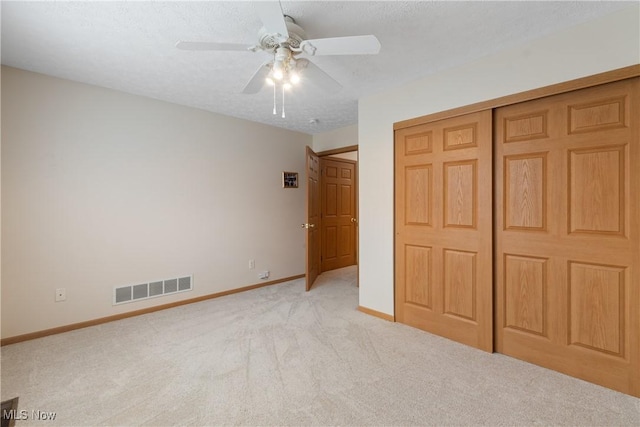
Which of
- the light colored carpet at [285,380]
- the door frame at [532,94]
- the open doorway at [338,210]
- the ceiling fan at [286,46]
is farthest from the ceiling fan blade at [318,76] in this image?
the open doorway at [338,210]

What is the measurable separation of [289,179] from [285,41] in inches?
Answer: 121

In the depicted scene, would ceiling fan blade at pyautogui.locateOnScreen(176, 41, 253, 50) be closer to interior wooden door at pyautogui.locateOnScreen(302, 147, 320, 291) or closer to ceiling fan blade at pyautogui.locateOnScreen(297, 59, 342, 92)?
ceiling fan blade at pyautogui.locateOnScreen(297, 59, 342, 92)

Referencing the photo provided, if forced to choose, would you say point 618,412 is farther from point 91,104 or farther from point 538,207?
point 91,104

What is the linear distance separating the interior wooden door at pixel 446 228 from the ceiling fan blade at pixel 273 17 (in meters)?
1.69

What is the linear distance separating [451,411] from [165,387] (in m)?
1.81

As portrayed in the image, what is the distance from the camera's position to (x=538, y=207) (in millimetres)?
2203

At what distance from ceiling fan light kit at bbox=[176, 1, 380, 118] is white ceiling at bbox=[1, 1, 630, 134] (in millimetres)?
209

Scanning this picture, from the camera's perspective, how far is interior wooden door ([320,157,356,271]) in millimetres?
5285

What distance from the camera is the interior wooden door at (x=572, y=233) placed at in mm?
1865

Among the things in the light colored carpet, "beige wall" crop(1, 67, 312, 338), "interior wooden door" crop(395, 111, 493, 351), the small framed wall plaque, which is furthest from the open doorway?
the light colored carpet

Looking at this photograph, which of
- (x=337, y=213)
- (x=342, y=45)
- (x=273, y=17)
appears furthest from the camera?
(x=337, y=213)

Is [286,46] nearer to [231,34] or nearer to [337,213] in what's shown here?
[231,34]

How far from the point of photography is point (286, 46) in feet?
5.97

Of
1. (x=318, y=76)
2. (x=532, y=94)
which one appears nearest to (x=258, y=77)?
(x=318, y=76)
